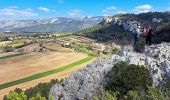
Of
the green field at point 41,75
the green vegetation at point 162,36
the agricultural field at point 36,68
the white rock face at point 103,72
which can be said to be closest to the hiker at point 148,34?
the white rock face at point 103,72

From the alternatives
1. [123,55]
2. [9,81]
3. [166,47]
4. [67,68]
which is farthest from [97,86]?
[67,68]

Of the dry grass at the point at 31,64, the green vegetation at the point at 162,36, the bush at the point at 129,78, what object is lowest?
the dry grass at the point at 31,64

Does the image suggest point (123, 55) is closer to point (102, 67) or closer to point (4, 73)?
point (102, 67)

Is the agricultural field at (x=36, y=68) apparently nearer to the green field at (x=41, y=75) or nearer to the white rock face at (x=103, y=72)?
the green field at (x=41, y=75)

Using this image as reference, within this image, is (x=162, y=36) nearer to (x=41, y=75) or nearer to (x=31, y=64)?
(x=41, y=75)

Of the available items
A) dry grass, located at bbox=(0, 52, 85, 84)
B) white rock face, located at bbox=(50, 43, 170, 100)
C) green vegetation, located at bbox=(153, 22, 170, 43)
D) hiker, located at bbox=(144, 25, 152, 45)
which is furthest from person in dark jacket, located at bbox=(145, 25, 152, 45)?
dry grass, located at bbox=(0, 52, 85, 84)

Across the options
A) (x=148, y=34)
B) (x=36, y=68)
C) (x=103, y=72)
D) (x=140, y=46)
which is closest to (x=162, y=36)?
(x=140, y=46)

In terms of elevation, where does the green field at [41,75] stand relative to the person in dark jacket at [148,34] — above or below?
below
